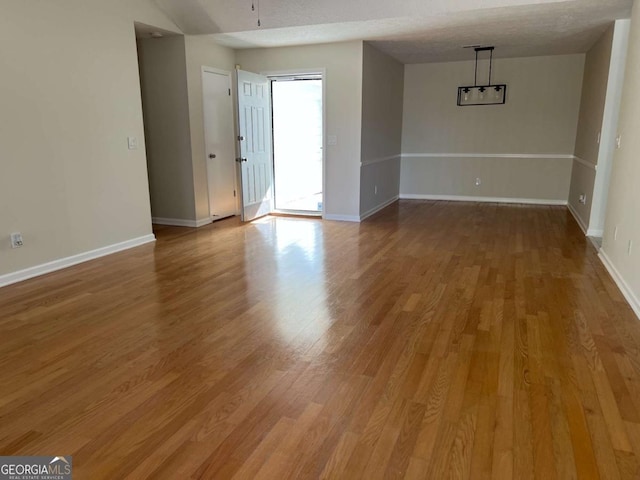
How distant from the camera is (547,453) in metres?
1.75

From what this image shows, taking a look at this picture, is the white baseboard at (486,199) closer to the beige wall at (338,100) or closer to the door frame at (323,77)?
the beige wall at (338,100)

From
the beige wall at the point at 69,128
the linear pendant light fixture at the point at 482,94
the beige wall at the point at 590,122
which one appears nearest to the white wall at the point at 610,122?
the beige wall at the point at 590,122

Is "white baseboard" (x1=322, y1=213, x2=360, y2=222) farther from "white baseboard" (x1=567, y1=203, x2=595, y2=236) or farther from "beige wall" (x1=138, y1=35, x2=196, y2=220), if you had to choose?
"white baseboard" (x1=567, y1=203, x2=595, y2=236)

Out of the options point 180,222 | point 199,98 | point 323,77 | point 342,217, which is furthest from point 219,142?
point 342,217

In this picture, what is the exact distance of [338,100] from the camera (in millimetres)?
6223

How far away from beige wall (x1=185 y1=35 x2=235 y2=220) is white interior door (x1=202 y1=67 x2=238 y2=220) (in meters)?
0.09

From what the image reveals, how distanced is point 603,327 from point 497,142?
565cm

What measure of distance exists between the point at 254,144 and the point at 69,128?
2.71 m

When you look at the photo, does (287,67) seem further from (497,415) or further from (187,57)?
(497,415)

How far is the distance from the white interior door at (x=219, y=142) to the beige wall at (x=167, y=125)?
1.15 feet

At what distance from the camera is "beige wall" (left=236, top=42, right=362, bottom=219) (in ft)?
19.9

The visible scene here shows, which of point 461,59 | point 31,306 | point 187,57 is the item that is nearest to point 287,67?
point 187,57

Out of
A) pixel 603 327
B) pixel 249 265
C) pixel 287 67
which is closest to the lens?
pixel 603 327

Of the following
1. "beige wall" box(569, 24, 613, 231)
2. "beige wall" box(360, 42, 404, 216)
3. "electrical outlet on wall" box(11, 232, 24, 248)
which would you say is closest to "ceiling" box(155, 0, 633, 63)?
"beige wall" box(569, 24, 613, 231)
